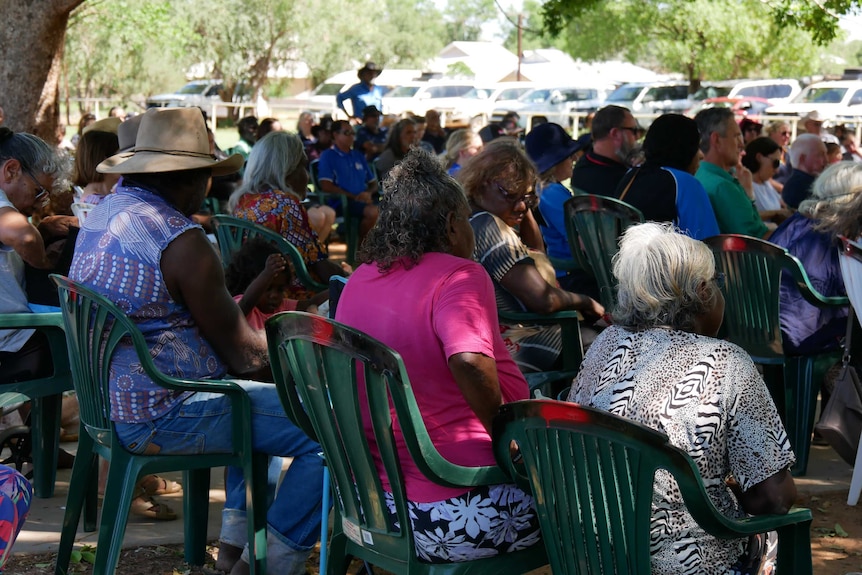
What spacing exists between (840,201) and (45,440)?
3589 millimetres

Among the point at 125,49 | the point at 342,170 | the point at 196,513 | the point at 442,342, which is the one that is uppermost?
the point at 125,49

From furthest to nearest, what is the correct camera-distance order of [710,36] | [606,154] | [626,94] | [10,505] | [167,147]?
[710,36]
[626,94]
[606,154]
[167,147]
[10,505]

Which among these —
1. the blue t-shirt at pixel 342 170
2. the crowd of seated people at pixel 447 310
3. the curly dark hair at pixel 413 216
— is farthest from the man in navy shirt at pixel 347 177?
the curly dark hair at pixel 413 216

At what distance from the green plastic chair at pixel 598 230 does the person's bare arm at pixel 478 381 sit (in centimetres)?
226

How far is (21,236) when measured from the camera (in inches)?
167

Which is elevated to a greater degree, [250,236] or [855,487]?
[250,236]

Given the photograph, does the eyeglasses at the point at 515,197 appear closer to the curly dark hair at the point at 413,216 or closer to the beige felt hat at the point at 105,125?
the curly dark hair at the point at 413,216

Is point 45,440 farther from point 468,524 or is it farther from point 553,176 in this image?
point 553,176

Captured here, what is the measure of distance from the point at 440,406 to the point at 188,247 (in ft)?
3.29

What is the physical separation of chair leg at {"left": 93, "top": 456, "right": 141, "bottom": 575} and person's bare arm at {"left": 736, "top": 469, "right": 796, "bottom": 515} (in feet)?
5.95

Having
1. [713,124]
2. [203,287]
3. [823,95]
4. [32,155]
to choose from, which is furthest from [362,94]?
[823,95]

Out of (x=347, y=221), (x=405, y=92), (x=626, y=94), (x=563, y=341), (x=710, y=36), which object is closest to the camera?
(x=563, y=341)

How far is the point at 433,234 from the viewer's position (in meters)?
2.89

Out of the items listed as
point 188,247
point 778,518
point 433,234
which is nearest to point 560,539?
point 778,518
